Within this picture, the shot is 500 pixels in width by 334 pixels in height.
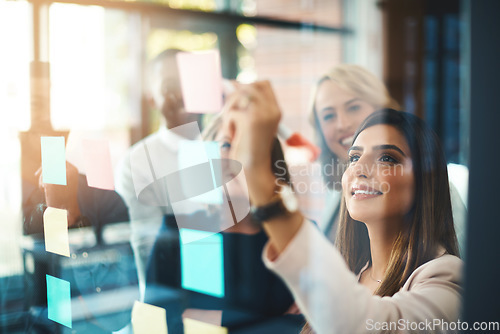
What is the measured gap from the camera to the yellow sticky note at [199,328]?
1.07 m

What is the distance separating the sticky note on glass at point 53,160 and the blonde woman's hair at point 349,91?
2.29ft

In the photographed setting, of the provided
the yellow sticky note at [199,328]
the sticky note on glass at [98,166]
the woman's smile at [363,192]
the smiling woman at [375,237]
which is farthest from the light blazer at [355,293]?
the sticky note on glass at [98,166]

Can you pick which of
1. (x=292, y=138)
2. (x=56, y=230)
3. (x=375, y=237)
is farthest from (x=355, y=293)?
(x=56, y=230)

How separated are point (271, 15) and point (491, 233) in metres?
0.75

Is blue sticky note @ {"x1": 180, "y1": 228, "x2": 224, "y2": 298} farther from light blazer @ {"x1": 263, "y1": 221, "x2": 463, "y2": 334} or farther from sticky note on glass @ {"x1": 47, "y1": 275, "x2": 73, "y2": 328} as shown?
sticky note on glass @ {"x1": 47, "y1": 275, "x2": 73, "y2": 328}

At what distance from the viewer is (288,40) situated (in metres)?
1.19

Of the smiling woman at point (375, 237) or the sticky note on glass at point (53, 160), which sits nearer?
the smiling woman at point (375, 237)

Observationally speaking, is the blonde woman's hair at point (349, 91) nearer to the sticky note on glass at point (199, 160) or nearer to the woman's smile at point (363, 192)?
the woman's smile at point (363, 192)

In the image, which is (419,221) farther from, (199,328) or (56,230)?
(56,230)

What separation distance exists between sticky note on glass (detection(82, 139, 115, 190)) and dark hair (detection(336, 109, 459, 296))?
639 mm

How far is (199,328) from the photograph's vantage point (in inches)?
43.6

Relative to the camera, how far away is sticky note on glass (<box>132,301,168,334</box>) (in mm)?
1198

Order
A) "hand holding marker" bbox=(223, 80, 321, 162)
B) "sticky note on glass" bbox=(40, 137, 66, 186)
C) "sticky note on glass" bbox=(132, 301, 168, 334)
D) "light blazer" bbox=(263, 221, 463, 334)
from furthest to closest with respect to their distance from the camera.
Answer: "sticky note on glass" bbox=(40, 137, 66, 186) → "sticky note on glass" bbox=(132, 301, 168, 334) → "hand holding marker" bbox=(223, 80, 321, 162) → "light blazer" bbox=(263, 221, 463, 334)

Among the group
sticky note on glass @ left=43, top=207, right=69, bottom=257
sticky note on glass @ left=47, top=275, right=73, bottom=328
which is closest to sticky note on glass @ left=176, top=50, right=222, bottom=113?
sticky note on glass @ left=43, top=207, right=69, bottom=257
